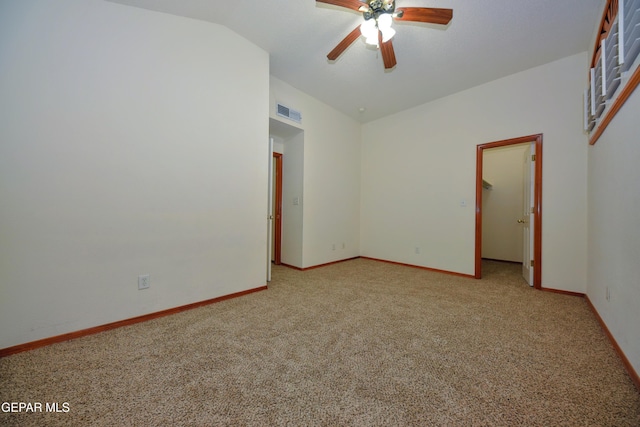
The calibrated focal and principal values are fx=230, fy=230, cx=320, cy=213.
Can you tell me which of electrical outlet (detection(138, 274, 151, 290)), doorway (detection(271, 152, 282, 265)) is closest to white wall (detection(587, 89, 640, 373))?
electrical outlet (detection(138, 274, 151, 290))

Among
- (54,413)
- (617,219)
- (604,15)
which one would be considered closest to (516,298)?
(617,219)

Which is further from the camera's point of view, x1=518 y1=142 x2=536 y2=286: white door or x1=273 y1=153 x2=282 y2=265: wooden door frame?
x1=273 y1=153 x2=282 y2=265: wooden door frame

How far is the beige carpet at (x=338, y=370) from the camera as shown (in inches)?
45.1

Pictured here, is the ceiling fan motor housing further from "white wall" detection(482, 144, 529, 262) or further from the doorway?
"white wall" detection(482, 144, 529, 262)

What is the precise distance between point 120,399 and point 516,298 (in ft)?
12.2

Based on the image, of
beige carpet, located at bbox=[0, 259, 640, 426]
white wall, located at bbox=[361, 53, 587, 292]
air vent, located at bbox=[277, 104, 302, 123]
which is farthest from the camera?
air vent, located at bbox=[277, 104, 302, 123]

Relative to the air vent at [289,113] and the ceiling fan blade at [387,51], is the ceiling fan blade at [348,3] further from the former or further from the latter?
the air vent at [289,113]

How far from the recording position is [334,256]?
4.53 m

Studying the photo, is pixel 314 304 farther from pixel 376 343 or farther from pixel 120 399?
pixel 120 399

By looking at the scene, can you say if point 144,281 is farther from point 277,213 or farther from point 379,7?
point 379,7

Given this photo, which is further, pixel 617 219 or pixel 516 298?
pixel 516 298

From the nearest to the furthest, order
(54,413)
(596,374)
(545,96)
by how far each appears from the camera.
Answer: (54,413)
(596,374)
(545,96)

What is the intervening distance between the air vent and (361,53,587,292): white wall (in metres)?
1.84

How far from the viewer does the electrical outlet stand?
6.99 feet
